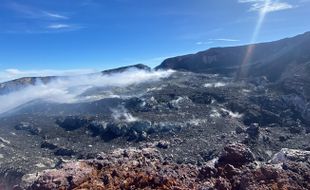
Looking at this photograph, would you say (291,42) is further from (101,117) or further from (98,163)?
(98,163)

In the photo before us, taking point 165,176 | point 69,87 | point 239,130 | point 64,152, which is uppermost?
point 165,176

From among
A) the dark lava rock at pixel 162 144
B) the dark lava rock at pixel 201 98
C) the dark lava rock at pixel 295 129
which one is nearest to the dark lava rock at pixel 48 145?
the dark lava rock at pixel 162 144

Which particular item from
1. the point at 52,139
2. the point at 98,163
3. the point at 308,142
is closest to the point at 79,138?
the point at 52,139

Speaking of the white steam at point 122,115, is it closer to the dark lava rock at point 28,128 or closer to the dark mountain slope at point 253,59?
the dark lava rock at point 28,128

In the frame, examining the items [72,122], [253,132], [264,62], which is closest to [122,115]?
[72,122]

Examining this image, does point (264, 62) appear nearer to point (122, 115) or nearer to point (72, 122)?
point (122, 115)

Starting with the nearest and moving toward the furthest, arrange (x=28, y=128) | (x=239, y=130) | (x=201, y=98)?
(x=239, y=130)
(x=28, y=128)
(x=201, y=98)

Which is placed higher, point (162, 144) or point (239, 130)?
point (162, 144)
